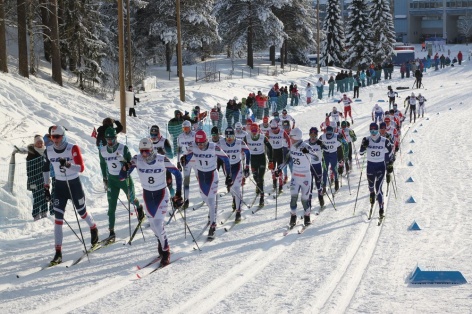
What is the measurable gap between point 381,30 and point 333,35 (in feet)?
18.3

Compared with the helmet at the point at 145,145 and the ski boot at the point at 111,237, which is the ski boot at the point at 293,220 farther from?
the helmet at the point at 145,145

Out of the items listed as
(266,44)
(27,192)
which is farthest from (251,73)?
(27,192)

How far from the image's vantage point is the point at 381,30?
67.1 metres

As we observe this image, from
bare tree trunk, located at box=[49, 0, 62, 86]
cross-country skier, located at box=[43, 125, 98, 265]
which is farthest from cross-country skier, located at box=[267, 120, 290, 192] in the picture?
bare tree trunk, located at box=[49, 0, 62, 86]

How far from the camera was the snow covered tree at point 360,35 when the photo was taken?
66500 mm

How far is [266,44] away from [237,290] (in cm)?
4550

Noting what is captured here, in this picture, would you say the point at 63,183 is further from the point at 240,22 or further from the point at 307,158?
the point at 240,22

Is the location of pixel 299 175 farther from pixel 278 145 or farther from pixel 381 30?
pixel 381 30

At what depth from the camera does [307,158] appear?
39.9 feet

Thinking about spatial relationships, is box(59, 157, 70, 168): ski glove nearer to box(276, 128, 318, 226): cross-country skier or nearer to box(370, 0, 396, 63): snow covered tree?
box(276, 128, 318, 226): cross-country skier

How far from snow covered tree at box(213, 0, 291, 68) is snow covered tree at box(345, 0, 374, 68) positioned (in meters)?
17.5

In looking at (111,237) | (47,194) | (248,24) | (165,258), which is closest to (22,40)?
(111,237)

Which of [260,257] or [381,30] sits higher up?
[381,30]

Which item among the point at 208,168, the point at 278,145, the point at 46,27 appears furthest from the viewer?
the point at 46,27
